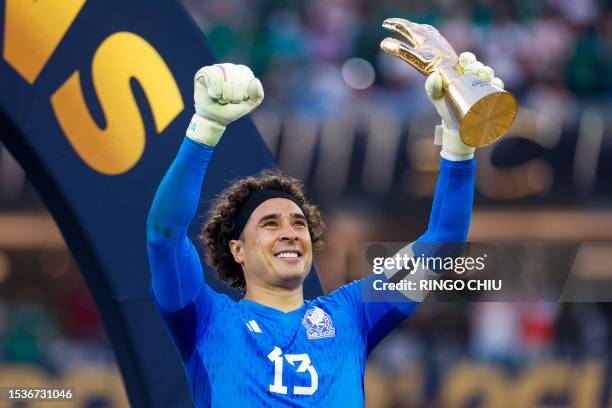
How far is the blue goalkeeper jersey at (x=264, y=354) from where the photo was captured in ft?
11.0

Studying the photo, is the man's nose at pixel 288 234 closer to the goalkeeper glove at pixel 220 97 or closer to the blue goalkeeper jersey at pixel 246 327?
the blue goalkeeper jersey at pixel 246 327

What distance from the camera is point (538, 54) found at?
10.4 m

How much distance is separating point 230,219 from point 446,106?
749 mm

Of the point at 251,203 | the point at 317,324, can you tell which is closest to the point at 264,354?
the point at 317,324

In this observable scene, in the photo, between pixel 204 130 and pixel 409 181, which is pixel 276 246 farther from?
pixel 409 181

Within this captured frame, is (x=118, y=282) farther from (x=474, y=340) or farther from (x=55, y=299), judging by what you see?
Answer: (x=55, y=299)

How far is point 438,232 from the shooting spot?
3656 millimetres

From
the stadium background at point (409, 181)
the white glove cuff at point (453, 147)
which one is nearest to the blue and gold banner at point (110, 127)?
the white glove cuff at point (453, 147)

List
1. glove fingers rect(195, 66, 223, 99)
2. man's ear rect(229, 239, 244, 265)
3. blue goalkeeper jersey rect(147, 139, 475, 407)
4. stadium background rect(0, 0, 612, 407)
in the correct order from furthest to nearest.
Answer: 1. stadium background rect(0, 0, 612, 407)
2. man's ear rect(229, 239, 244, 265)
3. blue goalkeeper jersey rect(147, 139, 475, 407)
4. glove fingers rect(195, 66, 223, 99)

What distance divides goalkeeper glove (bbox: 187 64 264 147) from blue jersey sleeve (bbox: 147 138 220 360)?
0.05 metres

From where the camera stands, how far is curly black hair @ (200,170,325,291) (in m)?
3.73

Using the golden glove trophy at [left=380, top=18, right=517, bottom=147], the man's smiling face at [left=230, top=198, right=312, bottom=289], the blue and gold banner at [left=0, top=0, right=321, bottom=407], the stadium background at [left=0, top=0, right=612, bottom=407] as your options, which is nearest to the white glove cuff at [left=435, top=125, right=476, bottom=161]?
the golden glove trophy at [left=380, top=18, right=517, bottom=147]

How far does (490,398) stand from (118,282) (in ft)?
16.0

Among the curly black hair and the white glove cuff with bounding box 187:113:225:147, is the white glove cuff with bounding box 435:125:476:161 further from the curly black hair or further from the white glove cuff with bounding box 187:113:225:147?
the white glove cuff with bounding box 187:113:225:147
